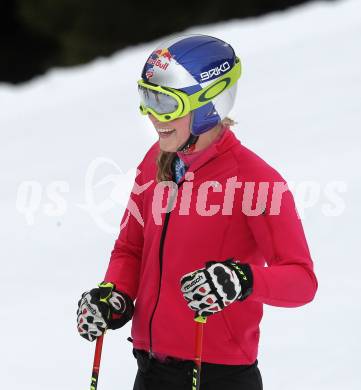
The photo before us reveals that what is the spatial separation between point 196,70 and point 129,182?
444cm

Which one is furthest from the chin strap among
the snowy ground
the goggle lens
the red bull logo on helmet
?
the snowy ground

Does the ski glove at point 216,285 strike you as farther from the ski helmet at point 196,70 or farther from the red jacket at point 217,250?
the ski helmet at point 196,70

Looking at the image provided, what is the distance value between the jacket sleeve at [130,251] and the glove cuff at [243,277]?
50cm

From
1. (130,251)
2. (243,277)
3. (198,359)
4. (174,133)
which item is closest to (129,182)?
(130,251)

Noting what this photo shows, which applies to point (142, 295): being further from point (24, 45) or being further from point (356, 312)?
point (24, 45)

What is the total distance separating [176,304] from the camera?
2660 mm

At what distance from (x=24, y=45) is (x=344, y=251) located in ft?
61.4

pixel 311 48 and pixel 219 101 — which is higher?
pixel 311 48

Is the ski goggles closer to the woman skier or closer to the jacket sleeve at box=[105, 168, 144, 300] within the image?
the woman skier

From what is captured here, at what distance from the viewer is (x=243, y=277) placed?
94.8 inches

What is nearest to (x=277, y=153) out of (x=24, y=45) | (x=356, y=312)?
(x=356, y=312)

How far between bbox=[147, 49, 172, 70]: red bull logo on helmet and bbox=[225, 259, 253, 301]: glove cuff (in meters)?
0.60

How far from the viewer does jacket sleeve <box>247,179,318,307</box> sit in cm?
244

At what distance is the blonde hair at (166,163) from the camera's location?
275 cm
